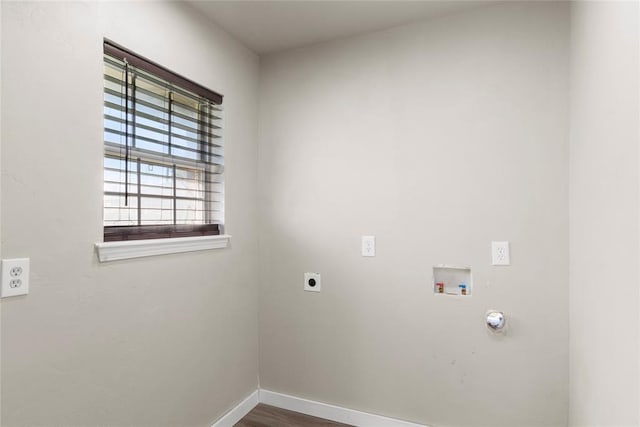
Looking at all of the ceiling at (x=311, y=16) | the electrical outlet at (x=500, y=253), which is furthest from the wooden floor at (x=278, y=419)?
the ceiling at (x=311, y=16)

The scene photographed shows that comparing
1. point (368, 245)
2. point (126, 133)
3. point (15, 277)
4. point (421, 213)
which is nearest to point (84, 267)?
point (15, 277)

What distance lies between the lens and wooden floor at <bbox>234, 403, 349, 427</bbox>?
229cm

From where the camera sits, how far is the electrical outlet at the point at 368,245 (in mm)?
2264

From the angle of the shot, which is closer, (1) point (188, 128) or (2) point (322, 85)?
(1) point (188, 128)

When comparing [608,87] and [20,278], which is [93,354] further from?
[608,87]

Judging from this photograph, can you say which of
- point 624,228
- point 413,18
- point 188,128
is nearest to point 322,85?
point 413,18

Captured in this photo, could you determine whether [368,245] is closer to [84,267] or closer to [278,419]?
[278,419]

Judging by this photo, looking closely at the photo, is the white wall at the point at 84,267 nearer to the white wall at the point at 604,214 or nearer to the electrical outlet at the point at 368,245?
the electrical outlet at the point at 368,245

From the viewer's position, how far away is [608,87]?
1.26m

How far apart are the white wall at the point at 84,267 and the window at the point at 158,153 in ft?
0.30

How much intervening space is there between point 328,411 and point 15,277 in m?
1.86

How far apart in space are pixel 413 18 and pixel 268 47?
0.93 metres

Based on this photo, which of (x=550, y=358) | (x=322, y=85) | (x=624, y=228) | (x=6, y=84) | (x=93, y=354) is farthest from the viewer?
(x=322, y=85)

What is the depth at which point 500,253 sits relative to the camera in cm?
197
